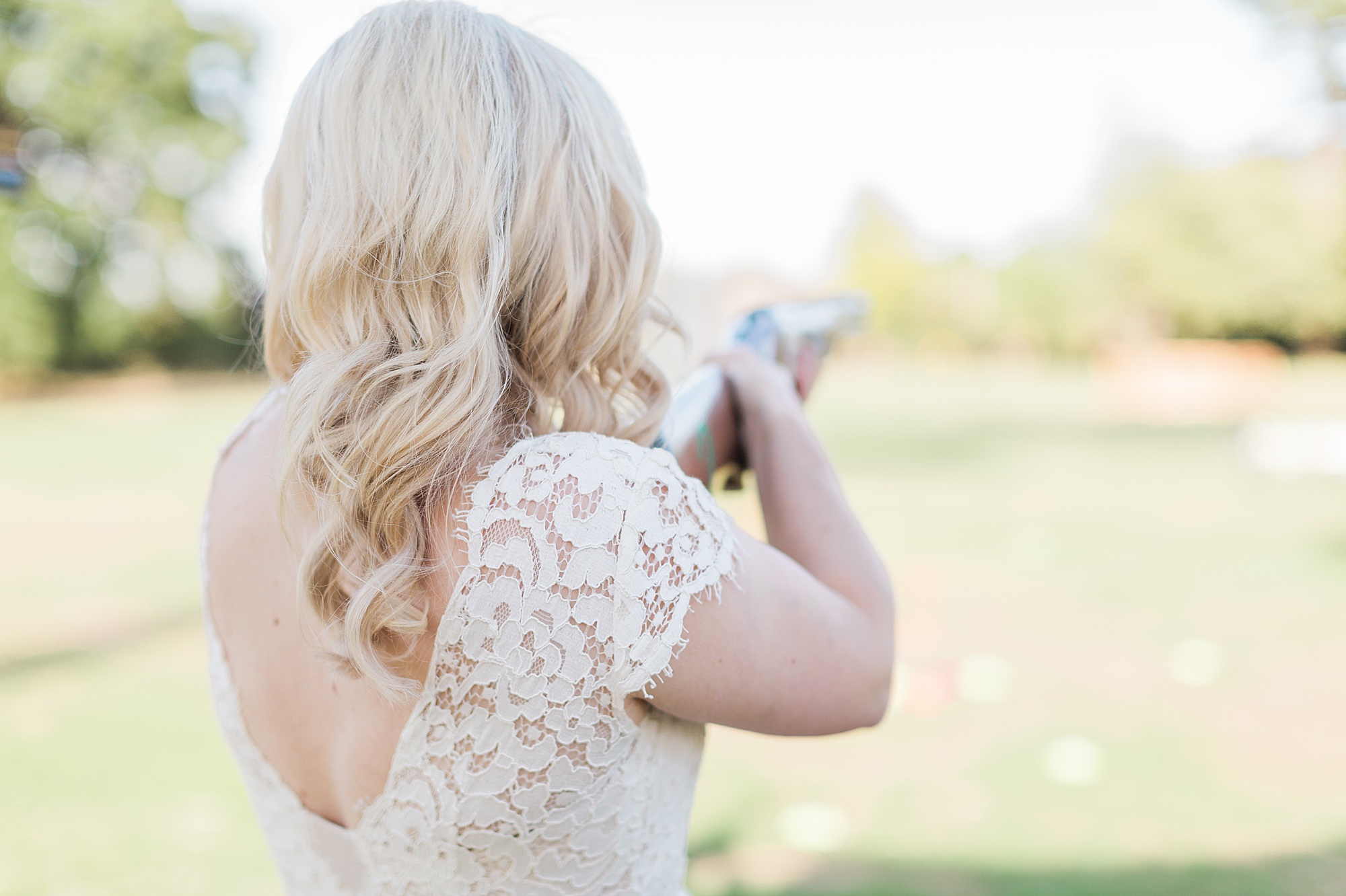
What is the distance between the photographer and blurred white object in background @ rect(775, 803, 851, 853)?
2.96 meters

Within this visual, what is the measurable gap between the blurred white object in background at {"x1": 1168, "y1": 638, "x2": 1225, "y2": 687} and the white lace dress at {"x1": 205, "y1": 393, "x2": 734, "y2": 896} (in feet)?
13.5

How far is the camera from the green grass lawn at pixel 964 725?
9.29ft

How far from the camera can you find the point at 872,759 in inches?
141

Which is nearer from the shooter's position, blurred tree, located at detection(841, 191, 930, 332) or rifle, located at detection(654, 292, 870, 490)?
rifle, located at detection(654, 292, 870, 490)

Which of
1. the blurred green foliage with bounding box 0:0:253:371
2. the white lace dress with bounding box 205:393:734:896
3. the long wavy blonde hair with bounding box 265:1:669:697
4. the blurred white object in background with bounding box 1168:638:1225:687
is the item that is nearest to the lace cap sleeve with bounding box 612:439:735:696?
the white lace dress with bounding box 205:393:734:896

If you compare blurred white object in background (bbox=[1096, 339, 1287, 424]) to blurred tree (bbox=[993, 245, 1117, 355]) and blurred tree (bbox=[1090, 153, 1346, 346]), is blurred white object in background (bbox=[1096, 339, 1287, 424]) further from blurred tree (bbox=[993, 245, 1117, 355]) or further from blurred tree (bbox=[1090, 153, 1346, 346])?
blurred tree (bbox=[993, 245, 1117, 355])

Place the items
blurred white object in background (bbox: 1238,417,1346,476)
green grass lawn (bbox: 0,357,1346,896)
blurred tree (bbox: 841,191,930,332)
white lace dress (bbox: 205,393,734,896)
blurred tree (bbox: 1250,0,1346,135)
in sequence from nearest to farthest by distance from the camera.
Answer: white lace dress (bbox: 205,393,734,896) → green grass lawn (bbox: 0,357,1346,896) → blurred white object in background (bbox: 1238,417,1346,476) → blurred tree (bbox: 1250,0,1346,135) → blurred tree (bbox: 841,191,930,332)

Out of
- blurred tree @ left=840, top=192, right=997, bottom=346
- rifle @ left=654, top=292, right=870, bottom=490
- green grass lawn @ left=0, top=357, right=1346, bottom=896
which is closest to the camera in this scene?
rifle @ left=654, top=292, right=870, bottom=490

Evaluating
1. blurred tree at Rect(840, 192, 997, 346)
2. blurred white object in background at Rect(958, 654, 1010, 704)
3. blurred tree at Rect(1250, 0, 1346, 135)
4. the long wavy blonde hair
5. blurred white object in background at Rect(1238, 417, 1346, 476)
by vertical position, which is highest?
blurred tree at Rect(1250, 0, 1346, 135)

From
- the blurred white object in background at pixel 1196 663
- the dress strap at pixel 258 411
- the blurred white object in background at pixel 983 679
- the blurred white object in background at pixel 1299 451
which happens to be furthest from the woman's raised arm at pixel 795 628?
the blurred white object in background at pixel 1299 451

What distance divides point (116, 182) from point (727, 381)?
3215cm

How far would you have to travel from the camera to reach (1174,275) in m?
37.8

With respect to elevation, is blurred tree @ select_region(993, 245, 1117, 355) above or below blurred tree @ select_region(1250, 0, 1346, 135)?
below

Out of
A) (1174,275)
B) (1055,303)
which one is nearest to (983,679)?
(1174,275)
